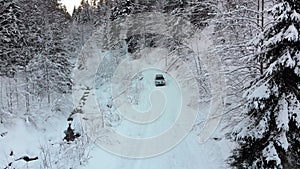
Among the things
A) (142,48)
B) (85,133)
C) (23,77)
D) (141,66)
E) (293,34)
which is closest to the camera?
(293,34)

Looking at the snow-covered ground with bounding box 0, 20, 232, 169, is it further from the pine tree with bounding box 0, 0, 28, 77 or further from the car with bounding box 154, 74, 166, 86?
the pine tree with bounding box 0, 0, 28, 77

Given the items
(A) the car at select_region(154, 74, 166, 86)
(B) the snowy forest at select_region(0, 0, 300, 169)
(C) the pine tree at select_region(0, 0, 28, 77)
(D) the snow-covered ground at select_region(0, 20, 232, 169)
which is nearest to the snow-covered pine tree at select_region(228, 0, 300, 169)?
(B) the snowy forest at select_region(0, 0, 300, 169)

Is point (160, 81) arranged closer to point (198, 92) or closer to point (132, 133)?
point (198, 92)

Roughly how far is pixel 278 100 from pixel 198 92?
12.1m

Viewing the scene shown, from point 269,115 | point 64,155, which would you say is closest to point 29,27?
point 64,155

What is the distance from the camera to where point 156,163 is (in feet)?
35.1

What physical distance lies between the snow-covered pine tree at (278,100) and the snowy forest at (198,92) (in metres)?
0.02

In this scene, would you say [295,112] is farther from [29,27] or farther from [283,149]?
[29,27]

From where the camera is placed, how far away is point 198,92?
730 inches

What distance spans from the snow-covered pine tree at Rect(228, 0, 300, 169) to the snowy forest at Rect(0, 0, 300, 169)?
0.7 inches

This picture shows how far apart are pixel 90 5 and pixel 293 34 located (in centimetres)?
5466

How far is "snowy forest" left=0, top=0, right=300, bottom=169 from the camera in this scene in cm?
639

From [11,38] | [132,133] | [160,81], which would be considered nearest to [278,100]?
[132,133]

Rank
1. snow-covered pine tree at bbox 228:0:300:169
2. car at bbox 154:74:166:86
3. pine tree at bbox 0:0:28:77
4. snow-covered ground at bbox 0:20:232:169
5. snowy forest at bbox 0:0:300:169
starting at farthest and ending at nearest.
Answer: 1. car at bbox 154:74:166:86
2. pine tree at bbox 0:0:28:77
3. snow-covered ground at bbox 0:20:232:169
4. snowy forest at bbox 0:0:300:169
5. snow-covered pine tree at bbox 228:0:300:169
